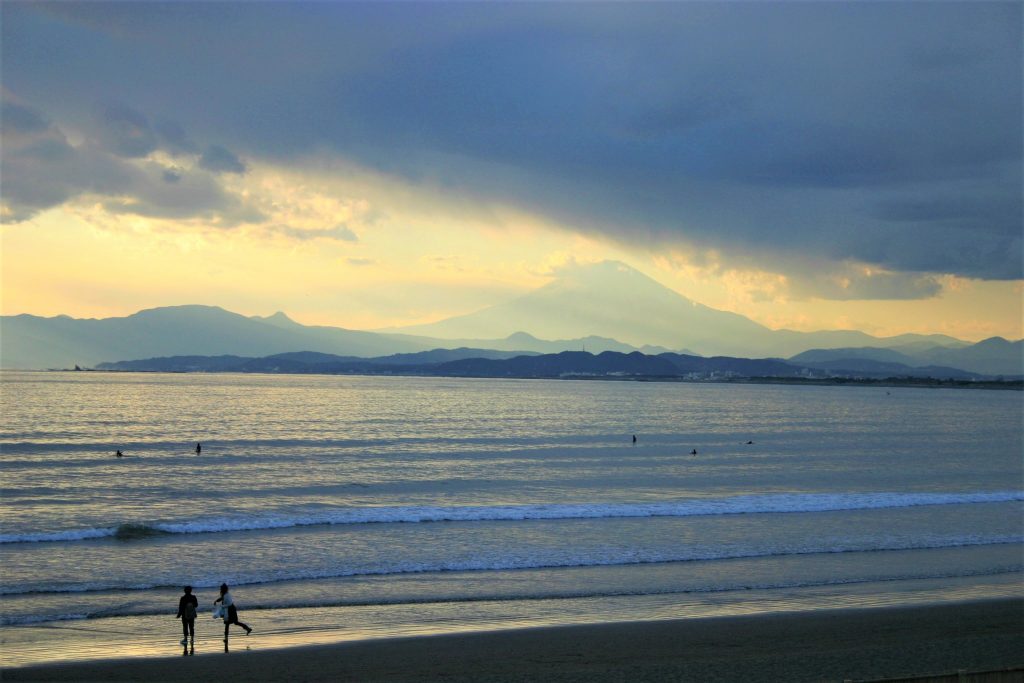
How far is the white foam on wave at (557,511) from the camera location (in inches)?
1088

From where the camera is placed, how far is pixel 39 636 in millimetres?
15852

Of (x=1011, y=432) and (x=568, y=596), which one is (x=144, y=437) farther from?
(x=1011, y=432)

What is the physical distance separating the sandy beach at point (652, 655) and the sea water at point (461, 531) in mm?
1285

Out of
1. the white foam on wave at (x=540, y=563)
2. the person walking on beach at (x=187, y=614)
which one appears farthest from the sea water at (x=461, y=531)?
the person walking on beach at (x=187, y=614)

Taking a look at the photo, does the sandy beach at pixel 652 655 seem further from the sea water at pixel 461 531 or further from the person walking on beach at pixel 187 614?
the sea water at pixel 461 531

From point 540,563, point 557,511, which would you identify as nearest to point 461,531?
point 540,563

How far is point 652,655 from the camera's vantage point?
14547mm

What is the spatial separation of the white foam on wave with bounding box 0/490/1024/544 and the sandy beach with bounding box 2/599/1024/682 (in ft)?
47.1

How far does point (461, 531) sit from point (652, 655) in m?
14.2

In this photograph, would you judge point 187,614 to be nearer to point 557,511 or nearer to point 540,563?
point 540,563

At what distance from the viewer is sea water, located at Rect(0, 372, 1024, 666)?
18312 mm

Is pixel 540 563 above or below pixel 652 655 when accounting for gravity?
below

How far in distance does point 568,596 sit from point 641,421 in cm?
7267

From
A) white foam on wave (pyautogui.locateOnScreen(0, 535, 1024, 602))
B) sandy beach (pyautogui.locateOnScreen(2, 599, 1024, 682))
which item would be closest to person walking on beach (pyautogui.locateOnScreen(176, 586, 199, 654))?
sandy beach (pyautogui.locateOnScreen(2, 599, 1024, 682))
